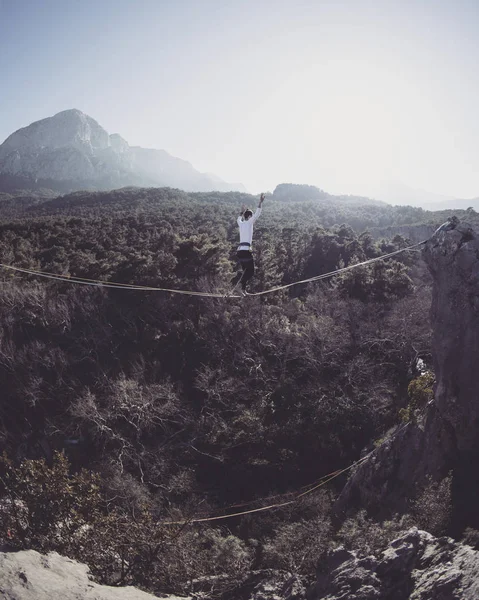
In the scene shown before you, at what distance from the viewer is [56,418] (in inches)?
748

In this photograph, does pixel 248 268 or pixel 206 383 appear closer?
pixel 248 268

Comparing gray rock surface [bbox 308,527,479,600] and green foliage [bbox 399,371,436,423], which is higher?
green foliage [bbox 399,371,436,423]

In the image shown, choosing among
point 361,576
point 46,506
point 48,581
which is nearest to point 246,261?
point 361,576

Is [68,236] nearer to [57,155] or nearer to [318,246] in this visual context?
[318,246]

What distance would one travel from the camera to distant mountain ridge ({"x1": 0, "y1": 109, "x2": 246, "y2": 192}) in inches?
4309

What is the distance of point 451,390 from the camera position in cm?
910

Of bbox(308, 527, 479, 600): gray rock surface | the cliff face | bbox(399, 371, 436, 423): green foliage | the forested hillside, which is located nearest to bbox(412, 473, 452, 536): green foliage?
the cliff face

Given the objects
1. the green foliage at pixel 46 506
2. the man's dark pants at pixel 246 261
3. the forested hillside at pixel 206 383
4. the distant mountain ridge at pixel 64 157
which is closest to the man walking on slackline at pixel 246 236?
the man's dark pants at pixel 246 261

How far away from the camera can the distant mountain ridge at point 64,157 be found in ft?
359

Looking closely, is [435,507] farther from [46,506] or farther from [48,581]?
[46,506]

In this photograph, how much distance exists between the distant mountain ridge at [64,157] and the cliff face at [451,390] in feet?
372

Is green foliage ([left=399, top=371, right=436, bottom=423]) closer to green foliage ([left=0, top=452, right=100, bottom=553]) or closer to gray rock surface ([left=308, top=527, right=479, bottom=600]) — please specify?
gray rock surface ([left=308, top=527, right=479, bottom=600])

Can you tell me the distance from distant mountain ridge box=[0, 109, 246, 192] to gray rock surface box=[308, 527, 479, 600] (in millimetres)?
114638

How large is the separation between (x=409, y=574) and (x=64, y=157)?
13856cm
